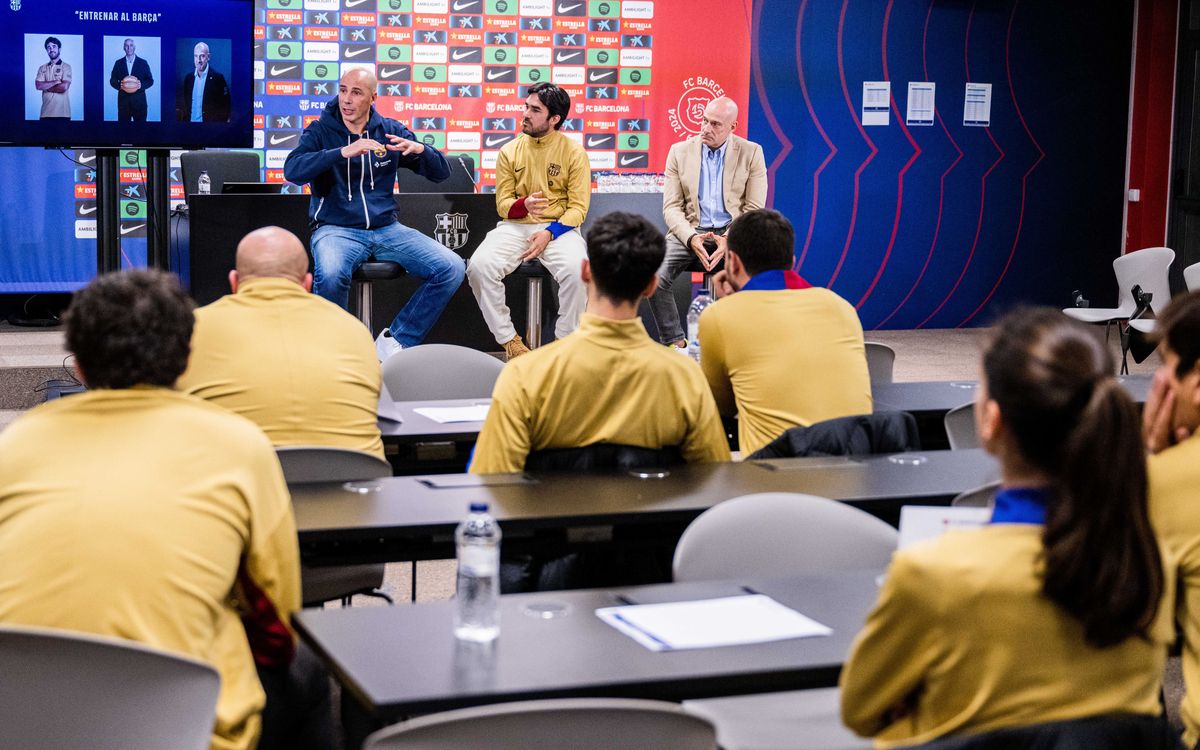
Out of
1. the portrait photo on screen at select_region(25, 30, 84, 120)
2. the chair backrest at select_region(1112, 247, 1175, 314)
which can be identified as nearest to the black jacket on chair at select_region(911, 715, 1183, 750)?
the portrait photo on screen at select_region(25, 30, 84, 120)

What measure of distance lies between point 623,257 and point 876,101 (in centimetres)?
768

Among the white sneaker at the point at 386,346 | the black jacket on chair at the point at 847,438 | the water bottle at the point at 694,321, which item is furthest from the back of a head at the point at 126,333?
the white sneaker at the point at 386,346

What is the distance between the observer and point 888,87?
34.7 feet

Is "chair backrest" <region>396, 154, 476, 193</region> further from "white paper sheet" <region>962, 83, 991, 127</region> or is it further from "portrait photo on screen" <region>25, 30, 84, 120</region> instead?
"white paper sheet" <region>962, 83, 991, 127</region>

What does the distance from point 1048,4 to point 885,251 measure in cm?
230

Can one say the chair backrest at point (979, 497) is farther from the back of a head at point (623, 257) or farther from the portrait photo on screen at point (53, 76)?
the portrait photo on screen at point (53, 76)

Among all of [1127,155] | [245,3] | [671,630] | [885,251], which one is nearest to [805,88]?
[885,251]

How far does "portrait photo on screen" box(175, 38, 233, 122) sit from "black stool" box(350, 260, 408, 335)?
3.31 feet

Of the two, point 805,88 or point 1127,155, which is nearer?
point 805,88

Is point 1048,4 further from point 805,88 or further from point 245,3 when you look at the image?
point 245,3

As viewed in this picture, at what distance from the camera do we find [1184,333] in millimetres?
2467

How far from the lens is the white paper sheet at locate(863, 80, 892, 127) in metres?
10.5

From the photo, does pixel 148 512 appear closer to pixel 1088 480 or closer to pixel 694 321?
pixel 1088 480

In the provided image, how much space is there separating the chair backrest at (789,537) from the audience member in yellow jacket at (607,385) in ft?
1.98
